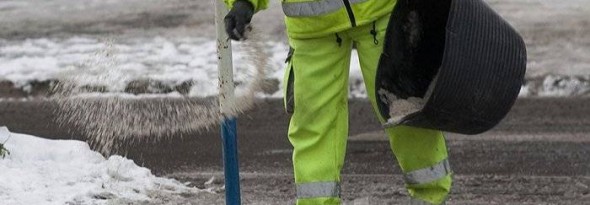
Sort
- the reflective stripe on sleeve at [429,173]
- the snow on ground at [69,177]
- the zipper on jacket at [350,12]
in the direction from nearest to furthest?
1. the zipper on jacket at [350,12]
2. the reflective stripe on sleeve at [429,173]
3. the snow on ground at [69,177]

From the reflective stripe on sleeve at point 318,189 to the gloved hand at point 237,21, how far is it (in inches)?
23.7

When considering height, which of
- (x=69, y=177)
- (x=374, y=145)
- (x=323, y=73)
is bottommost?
(x=374, y=145)

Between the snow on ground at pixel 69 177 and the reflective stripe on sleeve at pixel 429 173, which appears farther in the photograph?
the snow on ground at pixel 69 177

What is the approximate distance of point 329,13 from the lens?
489 centimetres

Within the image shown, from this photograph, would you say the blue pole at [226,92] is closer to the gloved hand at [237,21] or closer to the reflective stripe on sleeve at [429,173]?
the gloved hand at [237,21]

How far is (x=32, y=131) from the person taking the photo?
811 cm

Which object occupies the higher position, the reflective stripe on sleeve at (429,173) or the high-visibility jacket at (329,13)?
the high-visibility jacket at (329,13)

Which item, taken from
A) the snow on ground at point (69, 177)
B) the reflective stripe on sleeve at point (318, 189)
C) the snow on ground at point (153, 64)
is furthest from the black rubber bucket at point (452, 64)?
the snow on ground at point (153, 64)

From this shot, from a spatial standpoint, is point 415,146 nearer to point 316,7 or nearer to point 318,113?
point 318,113

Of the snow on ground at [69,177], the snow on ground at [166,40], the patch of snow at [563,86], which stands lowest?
the snow on ground at [166,40]

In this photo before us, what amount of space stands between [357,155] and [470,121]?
7.66 feet

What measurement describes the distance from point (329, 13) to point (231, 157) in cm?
62

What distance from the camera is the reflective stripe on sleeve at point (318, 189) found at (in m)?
4.98

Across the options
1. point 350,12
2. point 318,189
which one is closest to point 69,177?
point 318,189
